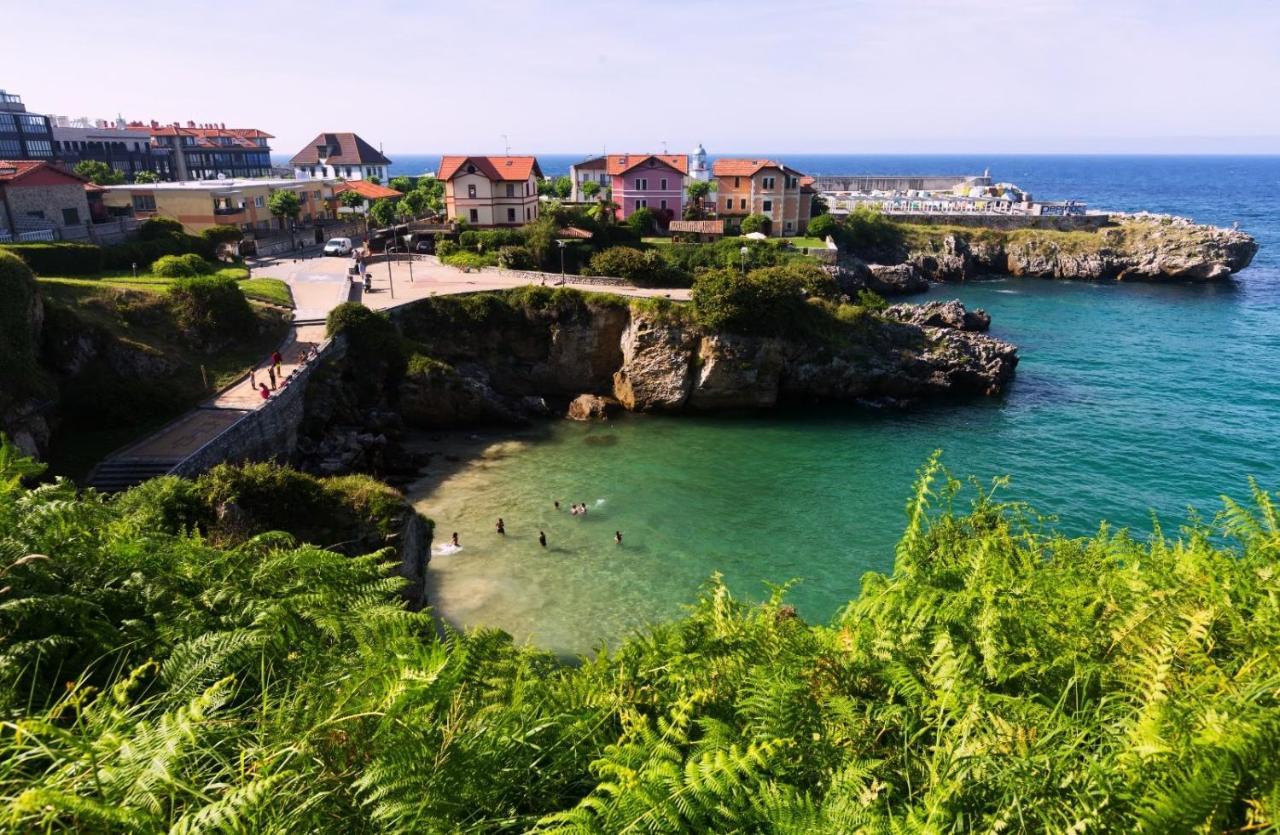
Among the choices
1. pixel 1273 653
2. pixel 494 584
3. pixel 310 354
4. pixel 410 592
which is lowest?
pixel 494 584

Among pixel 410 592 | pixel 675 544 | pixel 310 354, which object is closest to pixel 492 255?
pixel 310 354

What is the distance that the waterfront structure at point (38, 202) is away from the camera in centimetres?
4528

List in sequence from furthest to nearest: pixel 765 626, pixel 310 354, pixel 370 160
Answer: pixel 370 160, pixel 310 354, pixel 765 626

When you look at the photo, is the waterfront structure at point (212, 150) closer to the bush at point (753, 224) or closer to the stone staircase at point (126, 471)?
the bush at point (753, 224)

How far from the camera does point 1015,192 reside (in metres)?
139

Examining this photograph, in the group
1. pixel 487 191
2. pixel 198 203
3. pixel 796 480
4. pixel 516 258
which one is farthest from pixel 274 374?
pixel 487 191

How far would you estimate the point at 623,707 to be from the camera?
8250mm

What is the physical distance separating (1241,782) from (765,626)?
6143mm

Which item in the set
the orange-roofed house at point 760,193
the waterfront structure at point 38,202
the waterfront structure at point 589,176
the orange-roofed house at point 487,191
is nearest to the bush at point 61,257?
the waterfront structure at point 38,202

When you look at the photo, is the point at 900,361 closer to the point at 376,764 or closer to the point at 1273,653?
the point at 1273,653

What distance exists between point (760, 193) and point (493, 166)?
106 ft

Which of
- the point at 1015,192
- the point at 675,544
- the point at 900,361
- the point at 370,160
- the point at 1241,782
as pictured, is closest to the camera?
the point at 1241,782

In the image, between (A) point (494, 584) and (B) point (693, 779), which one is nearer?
(B) point (693, 779)

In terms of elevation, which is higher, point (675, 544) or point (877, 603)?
point (877, 603)
